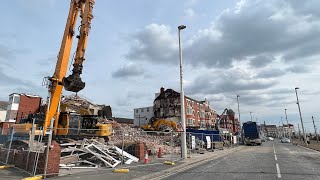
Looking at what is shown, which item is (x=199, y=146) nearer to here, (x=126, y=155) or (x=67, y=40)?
(x=126, y=155)

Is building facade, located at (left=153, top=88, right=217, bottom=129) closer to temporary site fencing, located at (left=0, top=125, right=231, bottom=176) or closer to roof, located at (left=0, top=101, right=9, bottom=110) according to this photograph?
roof, located at (left=0, top=101, right=9, bottom=110)

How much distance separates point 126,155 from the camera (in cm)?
1628

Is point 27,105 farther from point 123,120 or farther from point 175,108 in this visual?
point 123,120

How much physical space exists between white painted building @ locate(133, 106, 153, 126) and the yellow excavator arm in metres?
70.8

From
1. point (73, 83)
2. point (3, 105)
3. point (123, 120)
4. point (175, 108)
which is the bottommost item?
point (73, 83)

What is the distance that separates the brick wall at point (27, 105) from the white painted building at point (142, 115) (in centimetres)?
4076

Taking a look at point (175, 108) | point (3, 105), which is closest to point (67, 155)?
point (3, 105)

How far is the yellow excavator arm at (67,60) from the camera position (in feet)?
54.3

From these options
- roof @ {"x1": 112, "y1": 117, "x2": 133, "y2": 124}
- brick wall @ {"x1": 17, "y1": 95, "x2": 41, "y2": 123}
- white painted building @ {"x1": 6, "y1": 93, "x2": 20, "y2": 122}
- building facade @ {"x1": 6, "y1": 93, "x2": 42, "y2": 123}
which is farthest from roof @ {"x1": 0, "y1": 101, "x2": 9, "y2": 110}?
roof @ {"x1": 112, "y1": 117, "x2": 133, "y2": 124}

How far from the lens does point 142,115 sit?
9225 centimetres

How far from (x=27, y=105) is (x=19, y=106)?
1.58 m

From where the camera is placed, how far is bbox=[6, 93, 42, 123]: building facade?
50291mm

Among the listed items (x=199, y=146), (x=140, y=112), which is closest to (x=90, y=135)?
(x=199, y=146)

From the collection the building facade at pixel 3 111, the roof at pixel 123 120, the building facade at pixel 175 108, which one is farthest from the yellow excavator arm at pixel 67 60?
the roof at pixel 123 120
